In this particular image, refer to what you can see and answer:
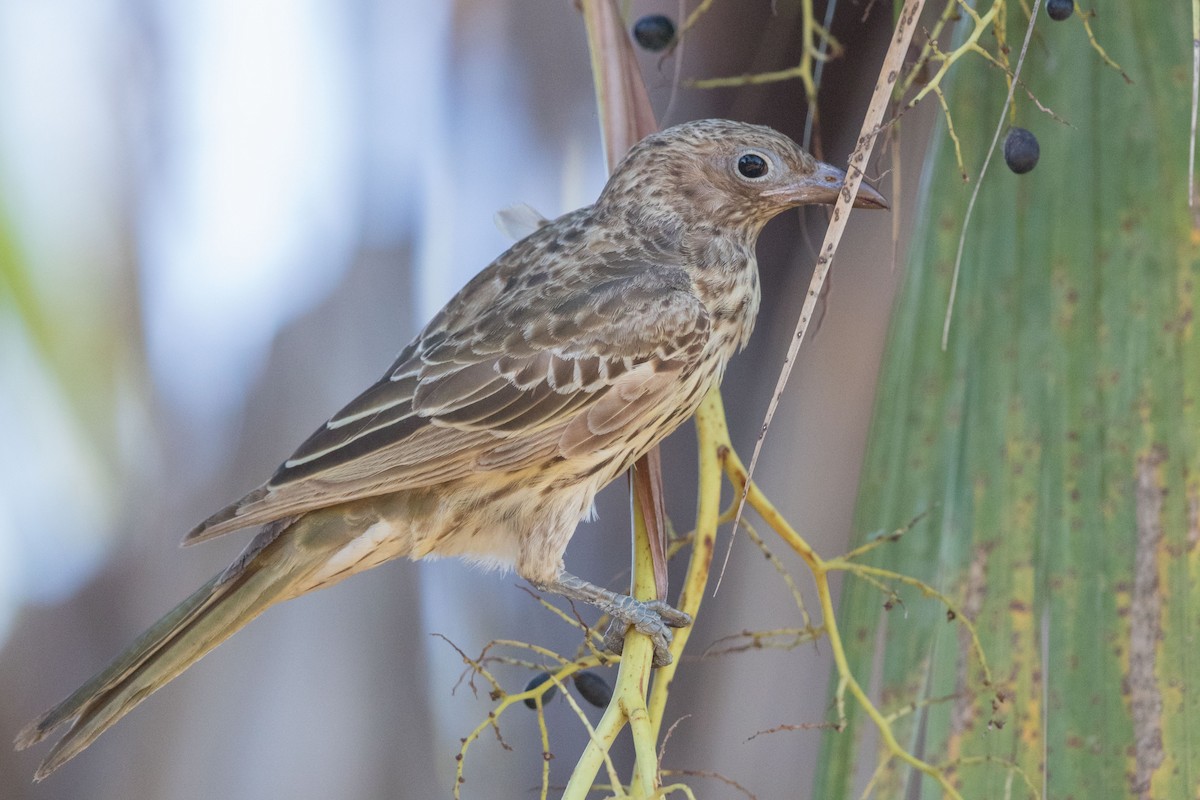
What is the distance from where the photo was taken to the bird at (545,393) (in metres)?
1.19

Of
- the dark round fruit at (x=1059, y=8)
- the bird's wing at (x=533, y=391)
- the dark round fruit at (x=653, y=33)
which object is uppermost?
the dark round fruit at (x=653, y=33)

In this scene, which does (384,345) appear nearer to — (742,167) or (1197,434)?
(742,167)

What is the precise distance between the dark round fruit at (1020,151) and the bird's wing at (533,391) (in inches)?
15.6

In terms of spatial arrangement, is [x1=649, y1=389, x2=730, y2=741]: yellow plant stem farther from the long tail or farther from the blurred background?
the blurred background

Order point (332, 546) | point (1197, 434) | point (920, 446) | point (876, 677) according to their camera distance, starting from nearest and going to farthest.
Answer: point (1197, 434), point (920, 446), point (332, 546), point (876, 677)

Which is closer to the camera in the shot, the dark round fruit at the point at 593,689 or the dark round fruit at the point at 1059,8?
the dark round fruit at the point at 1059,8

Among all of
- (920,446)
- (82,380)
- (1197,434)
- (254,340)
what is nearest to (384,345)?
(254,340)

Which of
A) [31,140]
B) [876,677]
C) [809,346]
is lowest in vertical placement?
[876,677]

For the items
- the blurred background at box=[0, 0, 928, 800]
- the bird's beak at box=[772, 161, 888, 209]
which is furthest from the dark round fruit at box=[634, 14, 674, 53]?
the blurred background at box=[0, 0, 928, 800]

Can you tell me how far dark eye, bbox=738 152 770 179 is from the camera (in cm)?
132

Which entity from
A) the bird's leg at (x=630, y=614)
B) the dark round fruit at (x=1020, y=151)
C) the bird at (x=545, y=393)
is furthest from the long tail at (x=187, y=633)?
the dark round fruit at (x=1020, y=151)

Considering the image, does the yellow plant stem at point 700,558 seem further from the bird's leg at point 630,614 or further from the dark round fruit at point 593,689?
the dark round fruit at point 593,689

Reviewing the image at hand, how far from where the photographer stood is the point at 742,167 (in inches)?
52.3

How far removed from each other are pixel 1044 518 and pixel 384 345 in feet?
5.34
